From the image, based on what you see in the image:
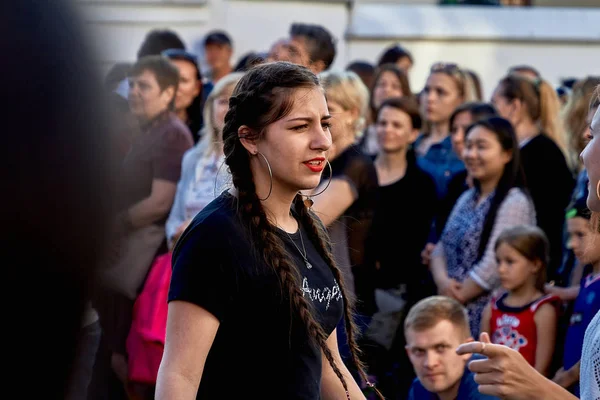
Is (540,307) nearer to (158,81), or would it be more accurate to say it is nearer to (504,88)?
(504,88)

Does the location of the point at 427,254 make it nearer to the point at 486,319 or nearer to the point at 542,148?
the point at 486,319

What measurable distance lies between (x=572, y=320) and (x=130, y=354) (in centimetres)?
208

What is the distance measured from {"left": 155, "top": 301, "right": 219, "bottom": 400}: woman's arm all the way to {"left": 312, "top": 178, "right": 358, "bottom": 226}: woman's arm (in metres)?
1.90

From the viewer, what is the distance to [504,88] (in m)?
6.07

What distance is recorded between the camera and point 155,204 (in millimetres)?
5309

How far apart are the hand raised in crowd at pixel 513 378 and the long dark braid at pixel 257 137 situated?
0.43 m

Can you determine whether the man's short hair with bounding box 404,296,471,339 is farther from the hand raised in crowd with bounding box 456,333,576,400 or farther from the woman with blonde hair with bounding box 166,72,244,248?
the hand raised in crowd with bounding box 456,333,576,400

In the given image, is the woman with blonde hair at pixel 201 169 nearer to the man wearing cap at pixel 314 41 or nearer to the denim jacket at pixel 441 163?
the man wearing cap at pixel 314 41

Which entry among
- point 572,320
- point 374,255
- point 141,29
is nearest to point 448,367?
point 572,320

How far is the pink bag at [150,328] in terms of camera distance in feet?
15.9

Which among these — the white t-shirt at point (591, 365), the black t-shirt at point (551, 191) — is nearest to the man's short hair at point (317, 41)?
the black t-shirt at point (551, 191)

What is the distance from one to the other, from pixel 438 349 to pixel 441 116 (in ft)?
7.80

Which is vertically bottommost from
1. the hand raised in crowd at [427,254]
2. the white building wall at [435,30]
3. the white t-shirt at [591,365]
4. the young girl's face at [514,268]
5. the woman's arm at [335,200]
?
the white t-shirt at [591,365]

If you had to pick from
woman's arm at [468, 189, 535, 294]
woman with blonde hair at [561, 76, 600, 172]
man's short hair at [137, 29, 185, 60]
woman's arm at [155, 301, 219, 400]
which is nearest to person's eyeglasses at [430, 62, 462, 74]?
woman with blonde hair at [561, 76, 600, 172]
